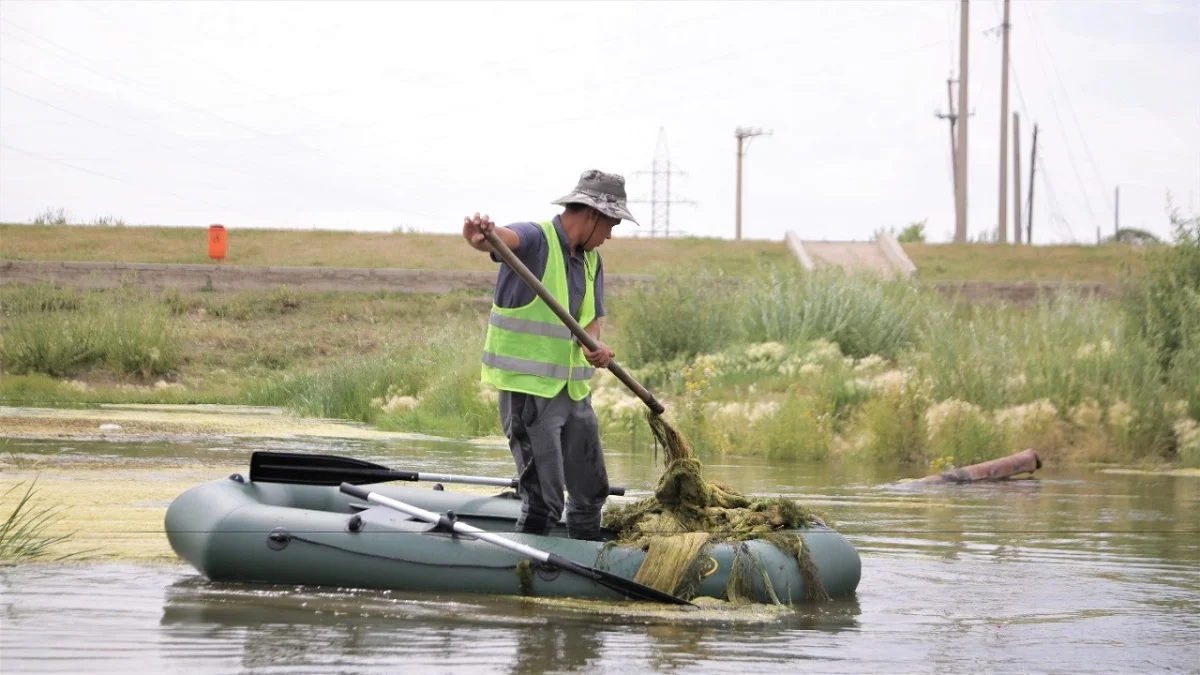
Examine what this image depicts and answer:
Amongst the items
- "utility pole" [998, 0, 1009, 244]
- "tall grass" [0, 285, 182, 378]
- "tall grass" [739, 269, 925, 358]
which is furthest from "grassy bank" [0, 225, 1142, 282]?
"tall grass" [739, 269, 925, 358]

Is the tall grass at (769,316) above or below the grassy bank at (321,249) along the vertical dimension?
below

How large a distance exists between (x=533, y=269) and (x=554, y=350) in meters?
0.41

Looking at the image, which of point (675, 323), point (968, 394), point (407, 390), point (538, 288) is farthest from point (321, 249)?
point (538, 288)

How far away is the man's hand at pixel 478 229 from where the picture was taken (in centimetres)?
703

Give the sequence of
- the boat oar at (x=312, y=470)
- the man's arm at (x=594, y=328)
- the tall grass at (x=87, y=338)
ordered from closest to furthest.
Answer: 1. the man's arm at (x=594, y=328)
2. the boat oar at (x=312, y=470)
3. the tall grass at (x=87, y=338)

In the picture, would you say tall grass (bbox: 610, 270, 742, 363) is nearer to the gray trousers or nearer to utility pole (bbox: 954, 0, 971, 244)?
the gray trousers

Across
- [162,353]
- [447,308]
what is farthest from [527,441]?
[447,308]

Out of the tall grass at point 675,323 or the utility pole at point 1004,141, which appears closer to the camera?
the tall grass at point 675,323

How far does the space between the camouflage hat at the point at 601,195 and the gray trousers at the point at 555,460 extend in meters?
0.91

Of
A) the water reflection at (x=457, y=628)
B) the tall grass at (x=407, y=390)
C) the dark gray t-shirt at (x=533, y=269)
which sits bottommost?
the water reflection at (x=457, y=628)

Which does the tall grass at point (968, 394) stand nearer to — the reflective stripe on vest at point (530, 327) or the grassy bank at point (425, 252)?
the reflective stripe on vest at point (530, 327)

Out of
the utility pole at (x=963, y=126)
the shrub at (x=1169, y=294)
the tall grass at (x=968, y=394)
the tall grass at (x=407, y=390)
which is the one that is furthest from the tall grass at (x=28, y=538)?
the utility pole at (x=963, y=126)

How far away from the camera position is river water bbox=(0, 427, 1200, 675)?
6.42m

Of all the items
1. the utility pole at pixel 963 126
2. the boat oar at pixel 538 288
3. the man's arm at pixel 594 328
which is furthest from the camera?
the utility pole at pixel 963 126
